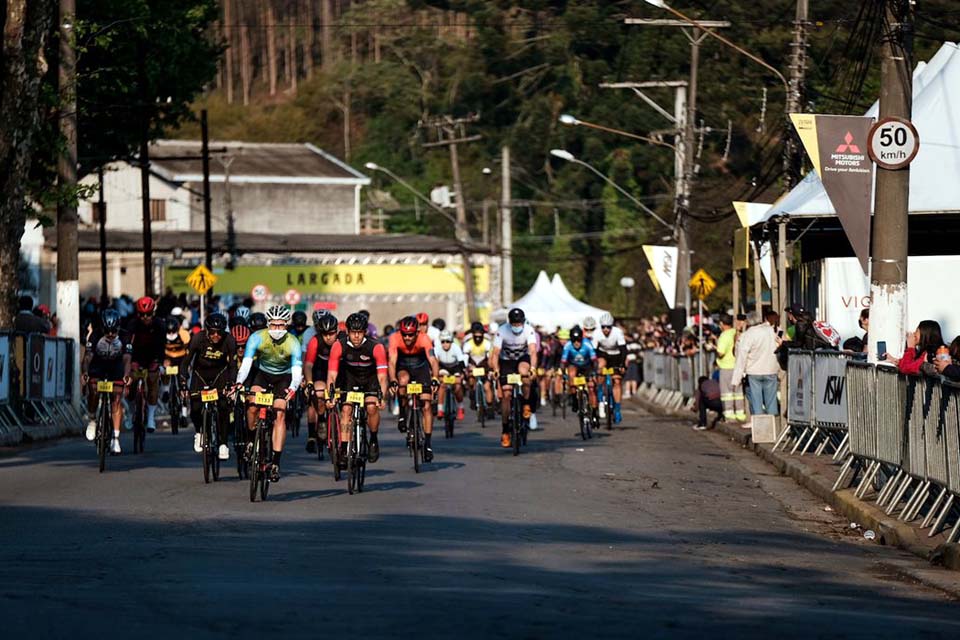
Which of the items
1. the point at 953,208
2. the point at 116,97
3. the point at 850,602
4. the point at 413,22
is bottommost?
the point at 850,602

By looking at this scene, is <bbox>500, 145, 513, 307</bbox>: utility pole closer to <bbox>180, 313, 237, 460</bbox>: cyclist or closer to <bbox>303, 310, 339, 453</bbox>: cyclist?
<bbox>303, 310, 339, 453</bbox>: cyclist

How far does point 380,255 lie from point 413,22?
2620cm

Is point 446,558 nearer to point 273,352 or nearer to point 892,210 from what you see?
point 273,352

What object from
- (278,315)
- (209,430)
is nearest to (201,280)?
(209,430)

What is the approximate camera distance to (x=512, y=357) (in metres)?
24.9

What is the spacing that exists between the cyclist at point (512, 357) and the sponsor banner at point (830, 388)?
4.14m

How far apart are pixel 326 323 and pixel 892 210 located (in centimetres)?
765

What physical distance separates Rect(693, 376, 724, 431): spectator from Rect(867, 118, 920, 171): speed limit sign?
570 inches

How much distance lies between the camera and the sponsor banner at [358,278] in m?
76.4

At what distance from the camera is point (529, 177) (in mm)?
87188

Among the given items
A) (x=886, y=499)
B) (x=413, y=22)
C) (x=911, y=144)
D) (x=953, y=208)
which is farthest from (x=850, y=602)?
(x=413, y=22)

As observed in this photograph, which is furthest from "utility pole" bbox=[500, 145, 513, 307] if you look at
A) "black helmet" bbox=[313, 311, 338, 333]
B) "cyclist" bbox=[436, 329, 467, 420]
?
"black helmet" bbox=[313, 311, 338, 333]

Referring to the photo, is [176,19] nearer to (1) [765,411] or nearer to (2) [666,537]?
(1) [765,411]

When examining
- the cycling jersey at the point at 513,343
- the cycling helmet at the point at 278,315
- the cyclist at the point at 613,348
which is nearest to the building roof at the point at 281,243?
the cyclist at the point at 613,348
